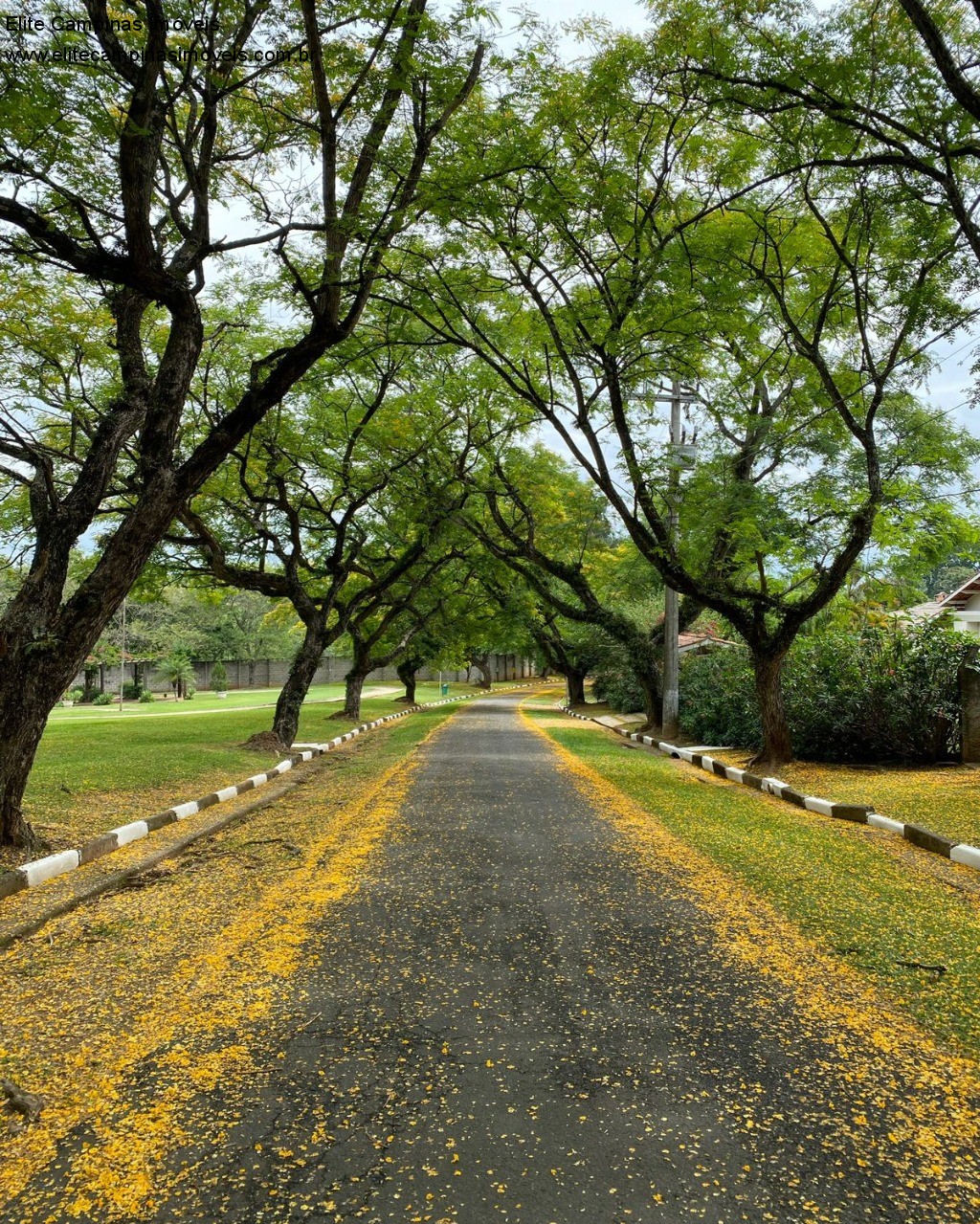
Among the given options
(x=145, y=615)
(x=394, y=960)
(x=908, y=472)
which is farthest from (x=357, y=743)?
(x=145, y=615)

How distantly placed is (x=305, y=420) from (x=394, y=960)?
13.5m

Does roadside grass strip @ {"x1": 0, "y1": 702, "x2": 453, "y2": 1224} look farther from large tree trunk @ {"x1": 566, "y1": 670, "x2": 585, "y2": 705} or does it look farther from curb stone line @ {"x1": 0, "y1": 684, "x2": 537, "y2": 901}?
large tree trunk @ {"x1": 566, "y1": 670, "x2": 585, "y2": 705}

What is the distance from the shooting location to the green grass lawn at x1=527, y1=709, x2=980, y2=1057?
3.67 metres

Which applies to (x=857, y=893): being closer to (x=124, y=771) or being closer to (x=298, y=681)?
(x=124, y=771)

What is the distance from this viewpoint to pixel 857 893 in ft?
17.0

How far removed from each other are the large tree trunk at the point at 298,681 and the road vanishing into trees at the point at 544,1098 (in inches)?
433

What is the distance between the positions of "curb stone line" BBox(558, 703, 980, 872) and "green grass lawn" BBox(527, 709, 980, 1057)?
18 cm

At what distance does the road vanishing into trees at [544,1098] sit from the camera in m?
2.20

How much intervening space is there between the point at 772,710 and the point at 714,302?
547 cm

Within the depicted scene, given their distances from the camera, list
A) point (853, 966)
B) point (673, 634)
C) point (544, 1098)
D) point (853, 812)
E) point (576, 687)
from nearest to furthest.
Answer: point (544, 1098) → point (853, 966) → point (853, 812) → point (673, 634) → point (576, 687)

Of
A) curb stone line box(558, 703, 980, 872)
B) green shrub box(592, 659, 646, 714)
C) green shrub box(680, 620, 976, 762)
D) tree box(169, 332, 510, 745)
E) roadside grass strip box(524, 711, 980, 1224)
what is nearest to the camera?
roadside grass strip box(524, 711, 980, 1224)

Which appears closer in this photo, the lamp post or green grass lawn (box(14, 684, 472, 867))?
green grass lawn (box(14, 684, 472, 867))

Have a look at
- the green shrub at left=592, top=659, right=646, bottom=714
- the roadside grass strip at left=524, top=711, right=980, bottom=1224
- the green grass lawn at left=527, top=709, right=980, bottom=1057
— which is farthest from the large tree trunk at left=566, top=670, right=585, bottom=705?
the roadside grass strip at left=524, top=711, right=980, bottom=1224

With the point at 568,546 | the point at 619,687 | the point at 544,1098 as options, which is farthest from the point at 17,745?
the point at 619,687
